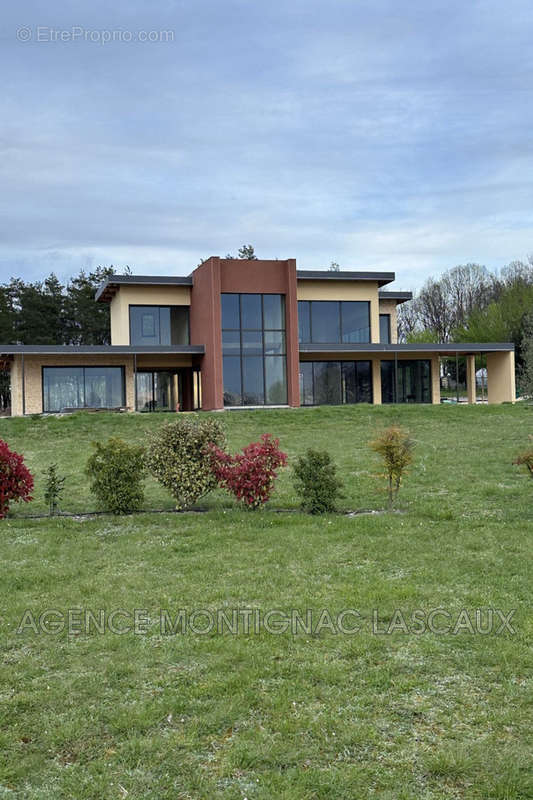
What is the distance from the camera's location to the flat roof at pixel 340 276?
107 feet

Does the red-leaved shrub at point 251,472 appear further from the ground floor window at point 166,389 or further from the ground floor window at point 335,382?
the ground floor window at point 166,389

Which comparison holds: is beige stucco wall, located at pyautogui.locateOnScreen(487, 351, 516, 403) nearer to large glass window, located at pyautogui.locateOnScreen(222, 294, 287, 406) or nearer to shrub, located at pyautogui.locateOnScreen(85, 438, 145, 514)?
large glass window, located at pyautogui.locateOnScreen(222, 294, 287, 406)

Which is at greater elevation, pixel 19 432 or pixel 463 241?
pixel 463 241

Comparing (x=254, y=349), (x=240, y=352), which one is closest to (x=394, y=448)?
(x=240, y=352)

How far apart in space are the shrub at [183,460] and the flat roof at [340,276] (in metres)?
22.0

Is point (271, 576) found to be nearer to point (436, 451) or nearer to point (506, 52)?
point (436, 451)

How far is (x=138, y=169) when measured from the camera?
65.7 ft

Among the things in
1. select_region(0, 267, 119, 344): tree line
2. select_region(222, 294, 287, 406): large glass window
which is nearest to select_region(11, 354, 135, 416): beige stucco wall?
select_region(222, 294, 287, 406): large glass window

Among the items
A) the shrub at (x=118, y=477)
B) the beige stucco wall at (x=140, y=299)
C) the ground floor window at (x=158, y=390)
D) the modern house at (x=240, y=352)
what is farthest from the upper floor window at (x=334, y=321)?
the shrub at (x=118, y=477)

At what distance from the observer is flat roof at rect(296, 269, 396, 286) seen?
32544 millimetres

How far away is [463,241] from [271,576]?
4392 cm

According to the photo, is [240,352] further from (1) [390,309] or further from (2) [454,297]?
(2) [454,297]

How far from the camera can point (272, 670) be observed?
15.6 feet

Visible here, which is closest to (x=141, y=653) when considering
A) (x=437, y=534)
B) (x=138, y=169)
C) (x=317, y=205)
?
(x=437, y=534)
